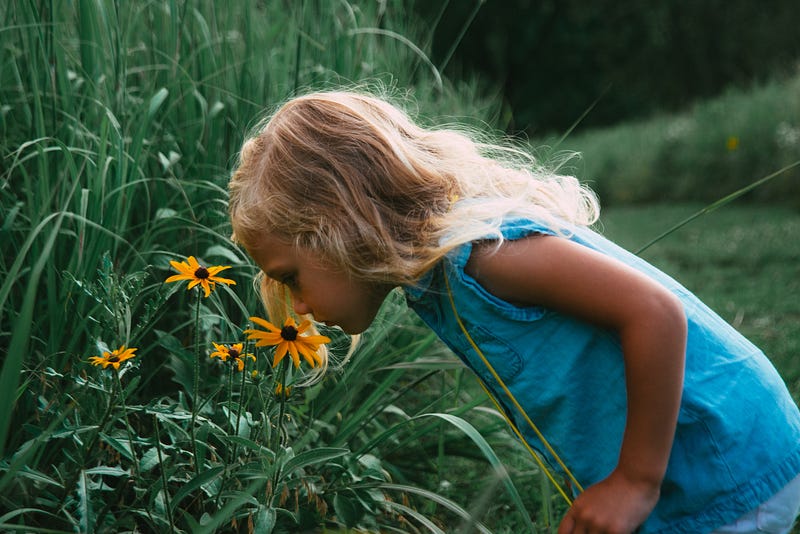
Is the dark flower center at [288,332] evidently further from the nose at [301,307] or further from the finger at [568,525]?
the finger at [568,525]

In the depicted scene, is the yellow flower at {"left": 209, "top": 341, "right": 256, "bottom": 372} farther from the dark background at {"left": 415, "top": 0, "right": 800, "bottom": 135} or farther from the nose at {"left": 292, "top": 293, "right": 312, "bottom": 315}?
the dark background at {"left": 415, "top": 0, "right": 800, "bottom": 135}

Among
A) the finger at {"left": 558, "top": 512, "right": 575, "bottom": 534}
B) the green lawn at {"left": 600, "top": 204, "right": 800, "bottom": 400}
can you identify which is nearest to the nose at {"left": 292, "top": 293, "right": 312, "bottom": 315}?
the finger at {"left": 558, "top": 512, "right": 575, "bottom": 534}

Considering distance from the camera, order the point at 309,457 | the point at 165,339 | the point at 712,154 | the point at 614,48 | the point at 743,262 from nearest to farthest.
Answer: the point at 309,457, the point at 165,339, the point at 743,262, the point at 712,154, the point at 614,48

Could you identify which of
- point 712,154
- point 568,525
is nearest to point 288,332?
point 568,525

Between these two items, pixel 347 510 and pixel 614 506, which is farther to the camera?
pixel 347 510

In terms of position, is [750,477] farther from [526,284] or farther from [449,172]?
[449,172]

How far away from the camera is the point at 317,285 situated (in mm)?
1511

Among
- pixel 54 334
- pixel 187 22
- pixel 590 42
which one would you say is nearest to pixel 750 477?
pixel 54 334

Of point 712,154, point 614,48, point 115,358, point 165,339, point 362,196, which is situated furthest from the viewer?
point 614,48

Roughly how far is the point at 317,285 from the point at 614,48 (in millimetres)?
21775

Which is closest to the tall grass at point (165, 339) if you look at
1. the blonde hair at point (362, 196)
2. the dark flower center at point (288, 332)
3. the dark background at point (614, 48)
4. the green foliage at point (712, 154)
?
the dark flower center at point (288, 332)

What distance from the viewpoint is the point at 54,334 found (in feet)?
5.49

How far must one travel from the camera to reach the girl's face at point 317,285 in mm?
1511

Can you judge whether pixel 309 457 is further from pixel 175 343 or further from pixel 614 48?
pixel 614 48
